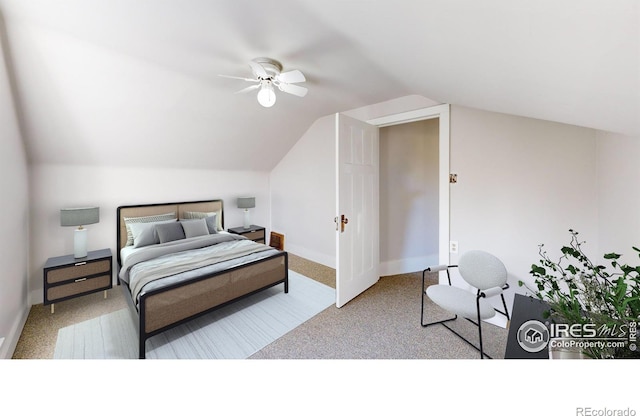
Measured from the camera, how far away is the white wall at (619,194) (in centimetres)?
133

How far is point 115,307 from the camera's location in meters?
2.57

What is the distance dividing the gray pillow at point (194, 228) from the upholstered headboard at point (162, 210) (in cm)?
45

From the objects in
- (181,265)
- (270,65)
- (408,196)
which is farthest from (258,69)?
(408,196)

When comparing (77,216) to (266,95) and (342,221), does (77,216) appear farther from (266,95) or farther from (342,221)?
(342,221)

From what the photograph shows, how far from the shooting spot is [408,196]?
139 inches

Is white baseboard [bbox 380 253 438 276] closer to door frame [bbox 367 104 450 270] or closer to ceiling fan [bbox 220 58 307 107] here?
door frame [bbox 367 104 450 270]

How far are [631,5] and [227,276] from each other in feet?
8.90

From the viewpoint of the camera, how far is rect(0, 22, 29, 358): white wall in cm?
170

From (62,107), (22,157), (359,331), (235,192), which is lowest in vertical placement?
(359,331)

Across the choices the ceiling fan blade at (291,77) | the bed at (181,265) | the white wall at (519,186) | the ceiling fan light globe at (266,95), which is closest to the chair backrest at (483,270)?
the white wall at (519,186)

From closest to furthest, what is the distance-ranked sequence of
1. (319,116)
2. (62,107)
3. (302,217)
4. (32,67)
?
(32,67), (62,107), (319,116), (302,217)
